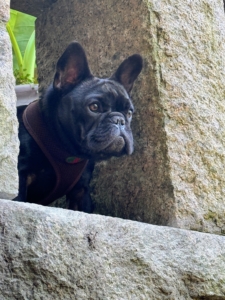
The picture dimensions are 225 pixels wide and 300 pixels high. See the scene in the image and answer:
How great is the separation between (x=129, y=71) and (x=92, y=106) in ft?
0.63

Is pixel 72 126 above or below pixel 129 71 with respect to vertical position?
below

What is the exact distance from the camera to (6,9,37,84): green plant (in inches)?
155

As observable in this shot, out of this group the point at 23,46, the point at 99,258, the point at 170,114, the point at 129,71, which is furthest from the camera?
the point at 23,46

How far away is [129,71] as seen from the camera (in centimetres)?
235

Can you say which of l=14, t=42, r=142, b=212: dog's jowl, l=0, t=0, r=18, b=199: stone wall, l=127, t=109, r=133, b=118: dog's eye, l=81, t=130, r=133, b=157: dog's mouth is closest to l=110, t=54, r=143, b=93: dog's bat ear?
l=14, t=42, r=142, b=212: dog's jowl

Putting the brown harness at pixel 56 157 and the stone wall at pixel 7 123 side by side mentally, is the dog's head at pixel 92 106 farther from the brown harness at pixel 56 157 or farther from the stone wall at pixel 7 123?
the stone wall at pixel 7 123

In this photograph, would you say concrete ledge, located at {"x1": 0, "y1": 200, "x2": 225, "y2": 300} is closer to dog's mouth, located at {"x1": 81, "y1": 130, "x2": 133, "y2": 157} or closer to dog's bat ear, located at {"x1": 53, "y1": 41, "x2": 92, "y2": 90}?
dog's mouth, located at {"x1": 81, "y1": 130, "x2": 133, "y2": 157}

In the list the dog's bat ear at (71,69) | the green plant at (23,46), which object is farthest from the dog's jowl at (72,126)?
the green plant at (23,46)

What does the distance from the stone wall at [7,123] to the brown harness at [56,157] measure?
0.65 meters

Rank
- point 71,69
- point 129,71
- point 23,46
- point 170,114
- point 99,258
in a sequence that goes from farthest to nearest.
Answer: point 23,46 < point 71,69 < point 129,71 < point 170,114 < point 99,258

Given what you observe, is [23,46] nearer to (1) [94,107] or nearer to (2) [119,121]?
(1) [94,107]

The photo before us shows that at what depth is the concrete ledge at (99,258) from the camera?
61.5 inches

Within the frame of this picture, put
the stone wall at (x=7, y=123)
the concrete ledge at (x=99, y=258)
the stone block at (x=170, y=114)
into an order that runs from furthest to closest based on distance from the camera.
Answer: the stone block at (x=170, y=114) < the stone wall at (x=7, y=123) < the concrete ledge at (x=99, y=258)

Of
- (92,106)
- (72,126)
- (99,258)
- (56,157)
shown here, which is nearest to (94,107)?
(92,106)
